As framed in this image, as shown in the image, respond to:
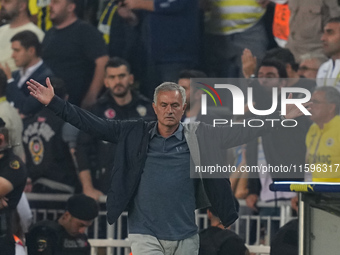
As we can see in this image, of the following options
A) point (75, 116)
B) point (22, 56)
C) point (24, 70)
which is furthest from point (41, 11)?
point (75, 116)

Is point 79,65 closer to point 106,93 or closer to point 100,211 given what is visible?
point 106,93

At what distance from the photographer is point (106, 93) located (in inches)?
326

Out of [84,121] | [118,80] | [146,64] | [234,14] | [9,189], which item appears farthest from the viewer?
[118,80]

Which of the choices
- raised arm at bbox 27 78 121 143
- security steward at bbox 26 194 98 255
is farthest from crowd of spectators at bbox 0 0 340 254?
raised arm at bbox 27 78 121 143

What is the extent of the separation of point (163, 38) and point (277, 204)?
193cm

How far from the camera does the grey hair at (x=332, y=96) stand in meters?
7.71

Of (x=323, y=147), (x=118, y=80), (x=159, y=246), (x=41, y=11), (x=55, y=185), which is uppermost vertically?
(x=41, y=11)

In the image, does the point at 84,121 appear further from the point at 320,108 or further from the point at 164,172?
the point at 320,108

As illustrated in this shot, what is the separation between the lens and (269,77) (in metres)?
7.90

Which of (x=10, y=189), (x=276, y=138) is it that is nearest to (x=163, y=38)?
(x=276, y=138)

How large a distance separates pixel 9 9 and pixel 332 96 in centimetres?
331

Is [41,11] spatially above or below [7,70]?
above

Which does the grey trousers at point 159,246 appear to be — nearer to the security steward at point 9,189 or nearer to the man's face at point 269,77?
the security steward at point 9,189

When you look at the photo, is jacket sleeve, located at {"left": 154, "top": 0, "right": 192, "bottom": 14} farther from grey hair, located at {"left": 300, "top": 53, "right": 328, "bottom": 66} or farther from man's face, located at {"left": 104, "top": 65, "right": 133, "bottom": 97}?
grey hair, located at {"left": 300, "top": 53, "right": 328, "bottom": 66}
